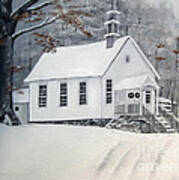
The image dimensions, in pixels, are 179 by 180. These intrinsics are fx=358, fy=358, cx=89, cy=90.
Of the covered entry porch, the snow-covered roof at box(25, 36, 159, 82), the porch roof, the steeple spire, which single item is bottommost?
the covered entry porch

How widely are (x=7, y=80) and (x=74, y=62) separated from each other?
514 millimetres

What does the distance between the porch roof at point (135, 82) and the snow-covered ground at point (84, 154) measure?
0.32 meters

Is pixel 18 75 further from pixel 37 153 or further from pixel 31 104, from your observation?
pixel 37 153

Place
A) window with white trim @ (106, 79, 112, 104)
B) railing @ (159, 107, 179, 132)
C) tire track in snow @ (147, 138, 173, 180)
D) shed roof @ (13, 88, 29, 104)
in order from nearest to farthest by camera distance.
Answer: tire track in snow @ (147, 138, 173, 180) → railing @ (159, 107, 179, 132) → window with white trim @ (106, 79, 112, 104) → shed roof @ (13, 88, 29, 104)

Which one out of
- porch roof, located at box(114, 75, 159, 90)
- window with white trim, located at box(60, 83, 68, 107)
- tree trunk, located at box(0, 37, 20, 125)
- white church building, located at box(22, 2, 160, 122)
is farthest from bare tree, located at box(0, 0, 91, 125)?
porch roof, located at box(114, 75, 159, 90)

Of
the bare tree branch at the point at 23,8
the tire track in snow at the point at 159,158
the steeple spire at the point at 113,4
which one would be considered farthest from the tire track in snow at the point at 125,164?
the bare tree branch at the point at 23,8

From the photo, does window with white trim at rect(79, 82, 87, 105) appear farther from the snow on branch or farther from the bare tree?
the snow on branch

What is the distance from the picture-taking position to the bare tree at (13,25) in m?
2.60

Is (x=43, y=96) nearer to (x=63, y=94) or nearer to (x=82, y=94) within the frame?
(x=63, y=94)

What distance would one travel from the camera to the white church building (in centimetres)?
245

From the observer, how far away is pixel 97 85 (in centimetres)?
253

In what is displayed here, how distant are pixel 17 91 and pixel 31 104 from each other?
0.47 feet

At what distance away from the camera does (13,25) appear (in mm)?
2695

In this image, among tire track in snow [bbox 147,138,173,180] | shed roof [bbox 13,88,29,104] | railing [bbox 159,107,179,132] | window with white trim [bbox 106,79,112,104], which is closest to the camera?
tire track in snow [bbox 147,138,173,180]
